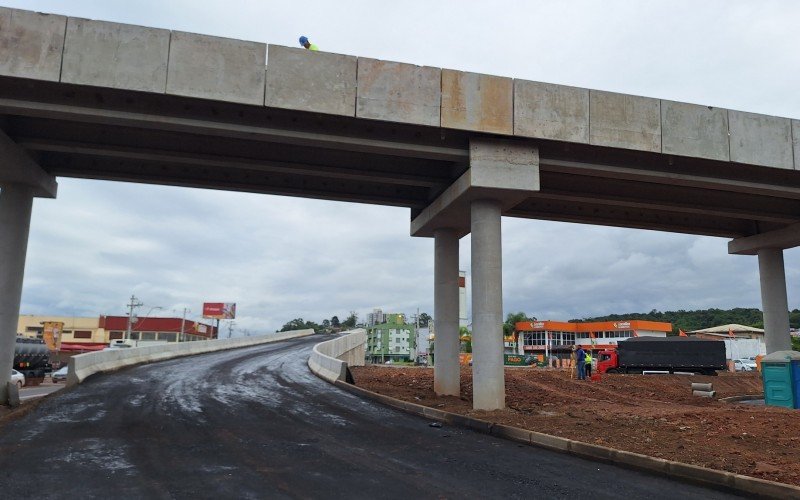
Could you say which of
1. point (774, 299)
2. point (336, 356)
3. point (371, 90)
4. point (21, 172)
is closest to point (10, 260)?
point (21, 172)

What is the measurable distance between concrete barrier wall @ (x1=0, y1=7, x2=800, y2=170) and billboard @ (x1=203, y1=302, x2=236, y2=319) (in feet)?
380

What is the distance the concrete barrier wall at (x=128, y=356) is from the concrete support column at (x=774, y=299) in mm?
27609

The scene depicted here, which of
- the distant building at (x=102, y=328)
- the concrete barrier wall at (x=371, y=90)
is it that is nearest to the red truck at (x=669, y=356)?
the concrete barrier wall at (x=371, y=90)

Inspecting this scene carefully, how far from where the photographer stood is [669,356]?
37.5 m

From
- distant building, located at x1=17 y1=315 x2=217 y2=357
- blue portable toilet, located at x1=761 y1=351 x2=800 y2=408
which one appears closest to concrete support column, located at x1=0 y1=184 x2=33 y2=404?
blue portable toilet, located at x1=761 y1=351 x2=800 y2=408

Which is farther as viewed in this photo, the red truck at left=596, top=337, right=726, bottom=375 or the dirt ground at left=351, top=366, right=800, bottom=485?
the red truck at left=596, top=337, right=726, bottom=375

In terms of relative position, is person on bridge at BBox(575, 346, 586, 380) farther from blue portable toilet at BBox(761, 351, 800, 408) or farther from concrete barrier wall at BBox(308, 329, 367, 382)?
concrete barrier wall at BBox(308, 329, 367, 382)

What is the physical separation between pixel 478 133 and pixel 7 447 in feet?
40.3

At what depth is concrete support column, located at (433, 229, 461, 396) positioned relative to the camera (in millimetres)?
18531

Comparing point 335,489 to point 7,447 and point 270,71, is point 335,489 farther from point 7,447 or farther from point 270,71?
point 270,71

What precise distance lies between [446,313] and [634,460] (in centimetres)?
1015

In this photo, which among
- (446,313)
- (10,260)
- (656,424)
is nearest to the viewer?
(656,424)

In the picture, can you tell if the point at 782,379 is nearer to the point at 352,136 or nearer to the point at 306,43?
the point at 352,136

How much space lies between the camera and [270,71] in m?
13.2
